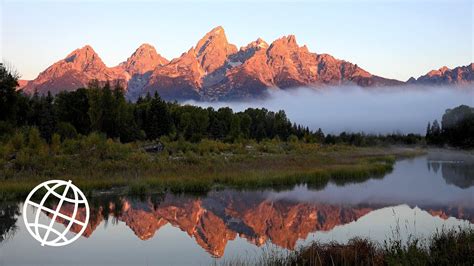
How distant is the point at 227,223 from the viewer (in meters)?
17.7

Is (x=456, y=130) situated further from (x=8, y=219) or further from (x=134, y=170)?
(x=8, y=219)

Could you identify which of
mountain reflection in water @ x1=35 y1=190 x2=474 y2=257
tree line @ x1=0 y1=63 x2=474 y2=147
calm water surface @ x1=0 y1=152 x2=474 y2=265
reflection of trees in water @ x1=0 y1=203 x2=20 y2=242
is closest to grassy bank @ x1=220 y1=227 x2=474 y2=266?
calm water surface @ x1=0 y1=152 x2=474 y2=265

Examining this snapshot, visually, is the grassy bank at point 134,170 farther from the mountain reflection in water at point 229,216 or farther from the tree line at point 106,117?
the tree line at point 106,117

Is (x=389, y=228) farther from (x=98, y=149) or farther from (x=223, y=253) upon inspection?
(x=98, y=149)

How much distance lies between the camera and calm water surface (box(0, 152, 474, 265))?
1285cm

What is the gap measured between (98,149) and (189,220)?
13.2 m

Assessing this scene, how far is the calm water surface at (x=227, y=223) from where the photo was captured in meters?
12.9

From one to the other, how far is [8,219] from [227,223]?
775 cm

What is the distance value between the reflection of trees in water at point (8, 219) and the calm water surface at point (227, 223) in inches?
1.2

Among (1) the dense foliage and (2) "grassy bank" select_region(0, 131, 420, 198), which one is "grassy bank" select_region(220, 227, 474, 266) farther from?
(1) the dense foliage

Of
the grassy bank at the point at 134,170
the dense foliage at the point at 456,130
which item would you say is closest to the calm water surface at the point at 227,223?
the grassy bank at the point at 134,170

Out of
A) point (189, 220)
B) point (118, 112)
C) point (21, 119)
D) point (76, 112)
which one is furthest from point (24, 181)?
point (76, 112)

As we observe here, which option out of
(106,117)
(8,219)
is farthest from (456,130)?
(8,219)

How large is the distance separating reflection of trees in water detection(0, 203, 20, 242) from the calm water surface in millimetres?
30
